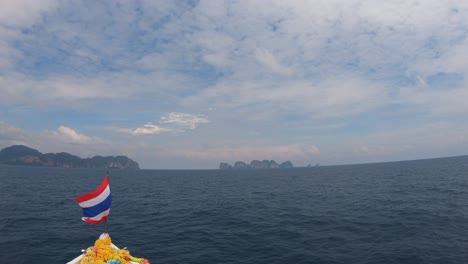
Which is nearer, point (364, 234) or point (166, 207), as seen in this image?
point (364, 234)

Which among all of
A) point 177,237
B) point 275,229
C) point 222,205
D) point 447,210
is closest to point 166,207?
point 222,205

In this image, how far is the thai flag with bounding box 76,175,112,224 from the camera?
15906 mm

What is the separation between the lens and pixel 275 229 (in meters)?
36.6

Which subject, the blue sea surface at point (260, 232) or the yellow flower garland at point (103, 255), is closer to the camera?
the yellow flower garland at point (103, 255)

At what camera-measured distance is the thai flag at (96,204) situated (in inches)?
626

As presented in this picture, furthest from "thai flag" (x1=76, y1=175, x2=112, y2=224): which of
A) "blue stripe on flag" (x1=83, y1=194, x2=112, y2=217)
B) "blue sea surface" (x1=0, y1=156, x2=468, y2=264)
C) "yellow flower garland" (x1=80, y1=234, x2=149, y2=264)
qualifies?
"blue sea surface" (x1=0, y1=156, x2=468, y2=264)

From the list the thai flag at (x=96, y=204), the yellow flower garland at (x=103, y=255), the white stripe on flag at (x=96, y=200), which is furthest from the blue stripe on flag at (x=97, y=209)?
the yellow flower garland at (x=103, y=255)

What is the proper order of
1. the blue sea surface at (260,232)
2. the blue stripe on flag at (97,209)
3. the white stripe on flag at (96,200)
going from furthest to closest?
the blue sea surface at (260,232) → the blue stripe on flag at (97,209) → the white stripe on flag at (96,200)

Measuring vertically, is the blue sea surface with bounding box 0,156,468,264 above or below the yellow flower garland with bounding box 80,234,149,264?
below

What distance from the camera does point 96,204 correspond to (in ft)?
53.5

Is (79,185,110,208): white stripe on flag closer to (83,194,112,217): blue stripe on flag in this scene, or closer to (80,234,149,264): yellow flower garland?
(83,194,112,217): blue stripe on flag

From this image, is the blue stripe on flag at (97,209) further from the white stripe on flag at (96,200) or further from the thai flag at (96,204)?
the white stripe on flag at (96,200)

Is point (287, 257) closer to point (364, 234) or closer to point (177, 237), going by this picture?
point (364, 234)

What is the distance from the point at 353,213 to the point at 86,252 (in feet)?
133
